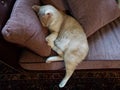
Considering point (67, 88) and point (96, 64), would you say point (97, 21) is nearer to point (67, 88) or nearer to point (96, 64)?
point (96, 64)

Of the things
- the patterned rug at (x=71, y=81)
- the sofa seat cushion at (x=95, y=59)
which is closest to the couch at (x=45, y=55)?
the sofa seat cushion at (x=95, y=59)

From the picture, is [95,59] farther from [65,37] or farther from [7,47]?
[7,47]

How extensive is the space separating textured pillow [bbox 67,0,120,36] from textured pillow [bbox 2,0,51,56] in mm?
284

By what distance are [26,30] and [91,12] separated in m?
0.50

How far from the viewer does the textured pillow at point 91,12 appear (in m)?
1.36

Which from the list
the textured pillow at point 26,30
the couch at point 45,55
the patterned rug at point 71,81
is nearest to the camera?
the textured pillow at point 26,30

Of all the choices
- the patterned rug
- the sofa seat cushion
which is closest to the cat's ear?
the sofa seat cushion

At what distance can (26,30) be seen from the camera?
116cm

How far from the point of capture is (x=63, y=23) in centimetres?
137

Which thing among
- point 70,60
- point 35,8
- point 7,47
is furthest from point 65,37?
point 7,47

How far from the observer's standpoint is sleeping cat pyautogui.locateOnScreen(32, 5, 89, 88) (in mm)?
1266

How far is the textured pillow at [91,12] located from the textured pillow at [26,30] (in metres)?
0.28

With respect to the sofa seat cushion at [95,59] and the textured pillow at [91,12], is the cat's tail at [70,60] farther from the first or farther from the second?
the textured pillow at [91,12]

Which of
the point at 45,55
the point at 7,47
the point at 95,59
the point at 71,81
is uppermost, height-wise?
the point at 7,47
